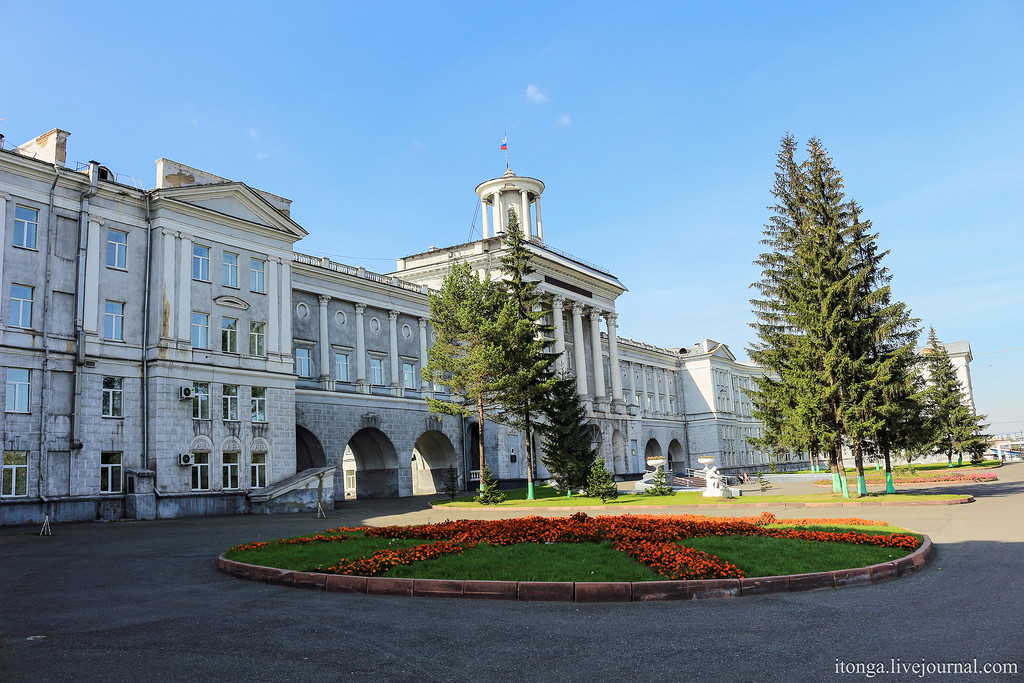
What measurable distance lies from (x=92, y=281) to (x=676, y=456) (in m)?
74.1

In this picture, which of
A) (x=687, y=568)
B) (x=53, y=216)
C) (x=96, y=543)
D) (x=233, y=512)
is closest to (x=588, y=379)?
(x=233, y=512)

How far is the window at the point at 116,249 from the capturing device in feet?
100

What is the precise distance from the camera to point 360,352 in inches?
1766

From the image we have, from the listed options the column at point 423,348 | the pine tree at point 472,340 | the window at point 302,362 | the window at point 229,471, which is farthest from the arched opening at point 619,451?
the window at point 229,471

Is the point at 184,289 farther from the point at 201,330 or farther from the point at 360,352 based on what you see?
the point at 360,352

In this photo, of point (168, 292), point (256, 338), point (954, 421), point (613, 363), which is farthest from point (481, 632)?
point (954, 421)

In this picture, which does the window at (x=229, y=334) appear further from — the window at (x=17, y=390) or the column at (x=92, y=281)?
the window at (x=17, y=390)

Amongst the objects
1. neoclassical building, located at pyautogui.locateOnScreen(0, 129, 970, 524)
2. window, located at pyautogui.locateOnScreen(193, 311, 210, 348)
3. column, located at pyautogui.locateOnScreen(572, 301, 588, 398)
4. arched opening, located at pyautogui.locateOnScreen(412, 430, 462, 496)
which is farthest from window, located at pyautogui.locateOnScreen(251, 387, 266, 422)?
column, located at pyautogui.locateOnScreen(572, 301, 588, 398)

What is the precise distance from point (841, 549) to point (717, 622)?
5.26 metres

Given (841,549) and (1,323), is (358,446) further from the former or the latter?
(841,549)

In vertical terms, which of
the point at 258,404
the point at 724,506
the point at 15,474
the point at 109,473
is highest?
the point at 258,404

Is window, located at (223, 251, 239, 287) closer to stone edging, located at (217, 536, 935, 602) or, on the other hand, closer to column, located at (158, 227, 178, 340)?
column, located at (158, 227, 178, 340)

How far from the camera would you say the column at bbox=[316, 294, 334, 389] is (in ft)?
138

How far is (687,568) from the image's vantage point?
34.4 ft
